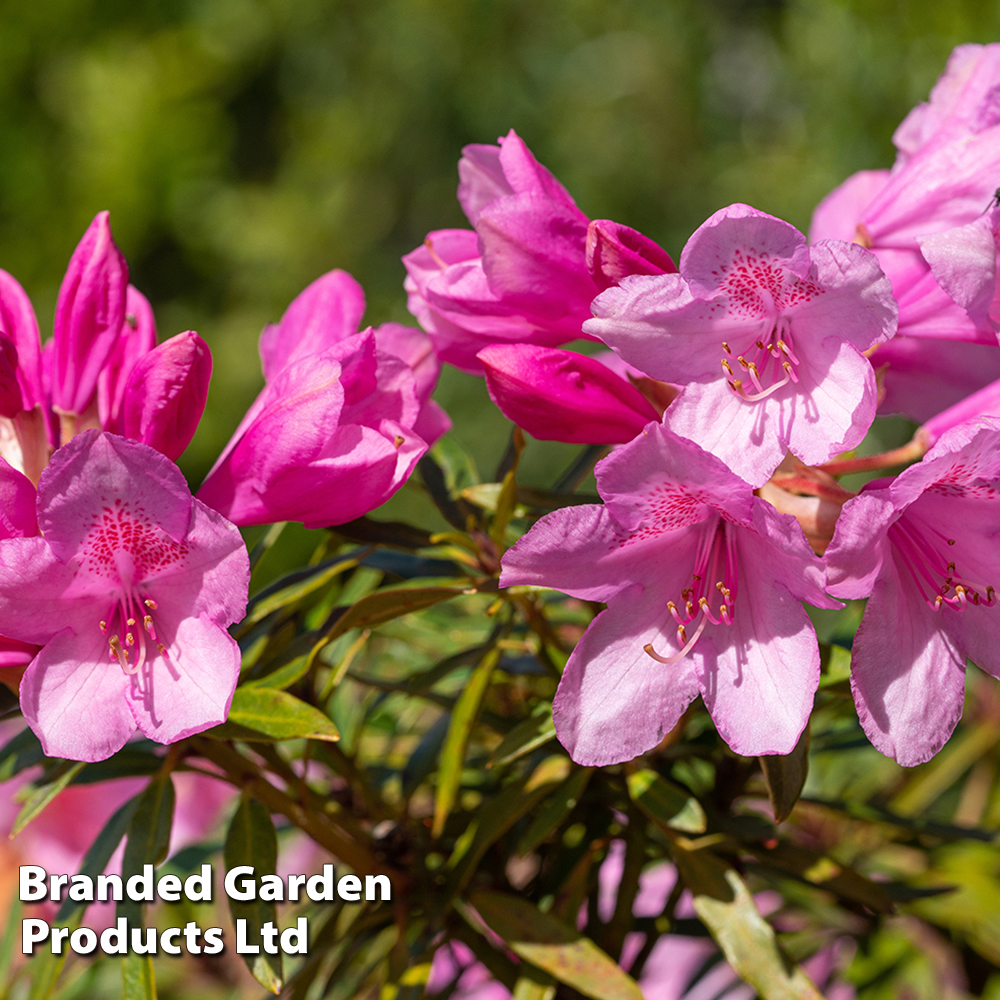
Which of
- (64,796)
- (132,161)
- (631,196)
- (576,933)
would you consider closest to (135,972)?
(576,933)

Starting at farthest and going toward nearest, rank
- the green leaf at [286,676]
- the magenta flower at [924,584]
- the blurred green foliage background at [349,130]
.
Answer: the blurred green foliage background at [349,130], the green leaf at [286,676], the magenta flower at [924,584]

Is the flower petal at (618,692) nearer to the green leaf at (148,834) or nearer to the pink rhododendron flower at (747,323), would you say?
the pink rhododendron flower at (747,323)

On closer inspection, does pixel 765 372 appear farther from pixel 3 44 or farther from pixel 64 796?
pixel 3 44

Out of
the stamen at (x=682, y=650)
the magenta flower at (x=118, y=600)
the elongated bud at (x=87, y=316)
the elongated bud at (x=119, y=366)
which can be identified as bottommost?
the stamen at (x=682, y=650)

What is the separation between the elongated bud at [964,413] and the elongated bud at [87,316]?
1.49 feet

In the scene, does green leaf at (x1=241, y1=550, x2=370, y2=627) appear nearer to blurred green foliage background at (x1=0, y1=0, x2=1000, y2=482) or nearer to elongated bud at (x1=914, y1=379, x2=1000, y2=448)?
elongated bud at (x1=914, y1=379, x2=1000, y2=448)

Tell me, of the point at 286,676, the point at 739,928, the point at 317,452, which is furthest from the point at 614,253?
the point at 739,928

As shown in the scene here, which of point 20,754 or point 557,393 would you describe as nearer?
point 557,393

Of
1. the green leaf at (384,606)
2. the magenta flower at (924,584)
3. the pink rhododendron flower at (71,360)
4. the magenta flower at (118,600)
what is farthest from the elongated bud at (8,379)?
the magenta flower at (924,584)

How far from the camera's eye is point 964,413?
1.79 ft

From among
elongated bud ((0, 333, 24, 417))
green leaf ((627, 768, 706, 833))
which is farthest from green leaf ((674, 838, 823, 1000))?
Result: elongated bud ((0, 333, 24, 417))

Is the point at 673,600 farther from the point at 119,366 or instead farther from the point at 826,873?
the point at 119,366

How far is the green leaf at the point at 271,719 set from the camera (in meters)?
0.51

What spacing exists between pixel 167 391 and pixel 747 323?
0.97 ft
